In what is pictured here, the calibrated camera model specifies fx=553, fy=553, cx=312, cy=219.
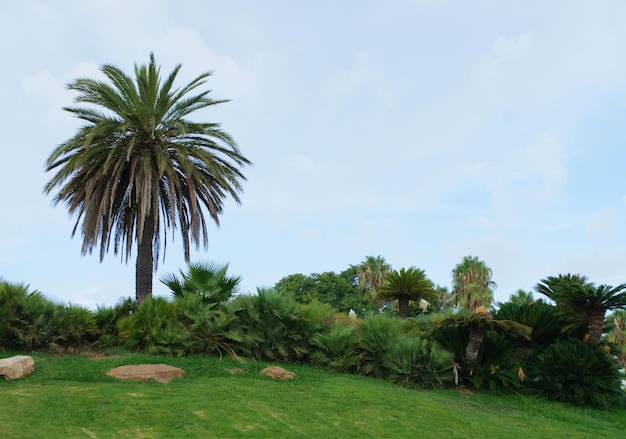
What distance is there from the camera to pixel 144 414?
9.17 metres

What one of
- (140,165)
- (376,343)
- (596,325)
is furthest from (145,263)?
(596,325)

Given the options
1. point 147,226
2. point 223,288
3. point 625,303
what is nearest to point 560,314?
point 625,303

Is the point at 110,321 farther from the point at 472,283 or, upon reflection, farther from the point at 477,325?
the point at 472,283

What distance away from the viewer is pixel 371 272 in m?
50.4

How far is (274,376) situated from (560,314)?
28.1 feet

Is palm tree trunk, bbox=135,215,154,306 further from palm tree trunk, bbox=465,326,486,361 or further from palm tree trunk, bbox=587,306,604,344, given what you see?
palm tree trunk, bbox=587,306,604,344

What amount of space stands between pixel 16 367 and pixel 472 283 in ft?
132

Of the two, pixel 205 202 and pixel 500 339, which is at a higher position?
pixel 205 202

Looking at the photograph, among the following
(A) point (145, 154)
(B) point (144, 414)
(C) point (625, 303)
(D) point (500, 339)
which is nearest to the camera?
(B) point (144, 414)

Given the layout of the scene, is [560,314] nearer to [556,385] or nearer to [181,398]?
[556,385]

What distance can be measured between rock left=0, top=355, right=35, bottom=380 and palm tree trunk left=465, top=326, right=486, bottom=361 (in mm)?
10709

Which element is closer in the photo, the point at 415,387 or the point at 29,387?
the point at 29,387

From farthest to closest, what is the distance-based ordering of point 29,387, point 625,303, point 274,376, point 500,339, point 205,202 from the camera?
1. point 205,202
2. point 500,339
3. point 625,303
4. point 274,376
5. point 29,387

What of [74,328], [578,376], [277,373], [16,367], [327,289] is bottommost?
[16,367]
